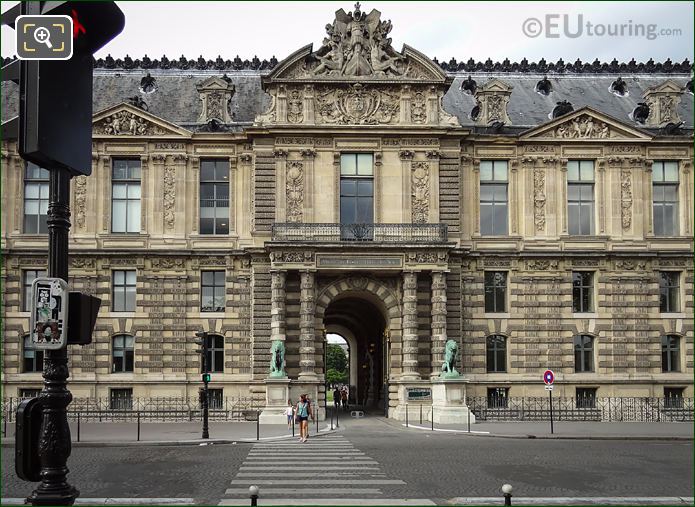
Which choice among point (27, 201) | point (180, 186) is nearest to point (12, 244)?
point (27, 201)

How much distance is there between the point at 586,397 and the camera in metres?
45.0

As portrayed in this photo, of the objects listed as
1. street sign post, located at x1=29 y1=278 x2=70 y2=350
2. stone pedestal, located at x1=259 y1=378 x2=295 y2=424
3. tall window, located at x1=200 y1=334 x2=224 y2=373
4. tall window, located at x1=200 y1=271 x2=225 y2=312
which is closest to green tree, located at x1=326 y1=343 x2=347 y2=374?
tall window, located at x1=200 y1=334 x2=224 y2=373

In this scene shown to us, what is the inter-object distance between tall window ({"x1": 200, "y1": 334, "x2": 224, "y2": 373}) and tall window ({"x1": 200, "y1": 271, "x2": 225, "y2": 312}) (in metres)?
1.60

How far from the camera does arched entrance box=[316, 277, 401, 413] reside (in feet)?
144

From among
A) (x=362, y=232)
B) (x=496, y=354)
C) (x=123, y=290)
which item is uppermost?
(x=362, y=232)

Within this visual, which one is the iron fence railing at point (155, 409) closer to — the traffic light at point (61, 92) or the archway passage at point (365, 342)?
the archway passage at point (365, 342)

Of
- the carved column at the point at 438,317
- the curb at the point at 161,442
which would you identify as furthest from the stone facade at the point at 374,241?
the curb at the point at 161,442

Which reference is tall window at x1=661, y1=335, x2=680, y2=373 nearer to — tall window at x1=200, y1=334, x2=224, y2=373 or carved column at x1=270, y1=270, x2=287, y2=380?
carved column at x1=270, y1=270, x2=287, y2=380

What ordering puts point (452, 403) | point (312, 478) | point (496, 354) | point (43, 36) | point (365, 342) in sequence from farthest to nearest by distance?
point (365, 342) → point (496, 354) → point (452, 403) → point (312, 478) → point (43, 36)

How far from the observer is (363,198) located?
44.7 m

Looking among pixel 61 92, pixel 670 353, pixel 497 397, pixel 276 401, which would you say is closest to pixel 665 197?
pixel 670 353

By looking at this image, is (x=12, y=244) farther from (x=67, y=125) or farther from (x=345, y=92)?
(x=67, y=125)

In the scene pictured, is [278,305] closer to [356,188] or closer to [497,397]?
[356,188]

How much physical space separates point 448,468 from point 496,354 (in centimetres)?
2406
